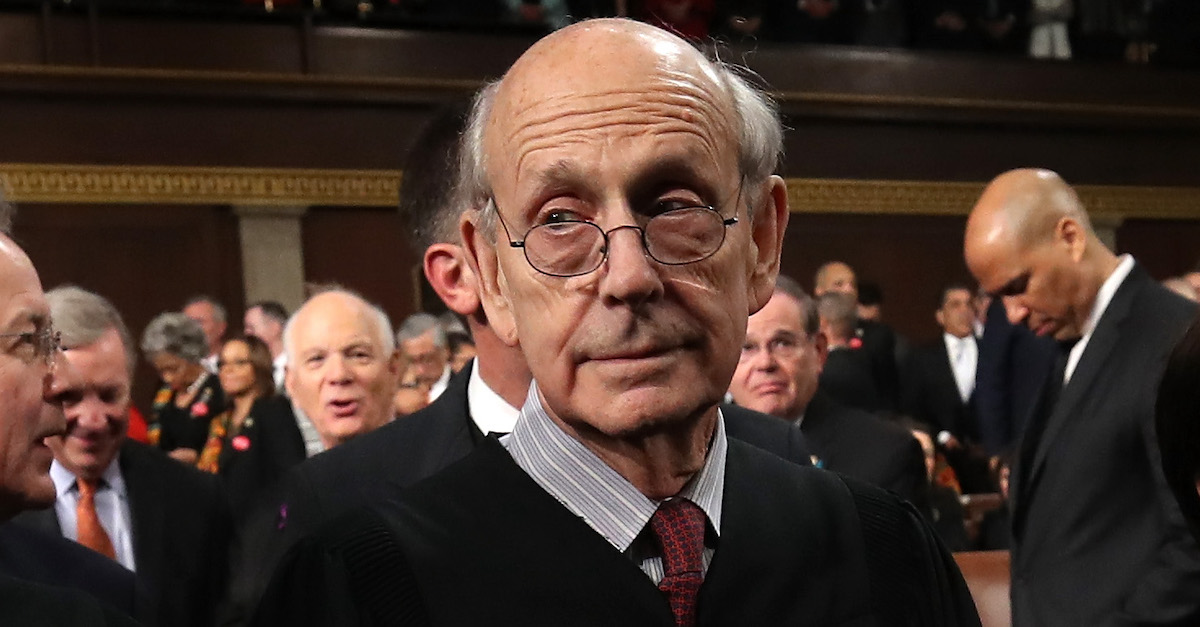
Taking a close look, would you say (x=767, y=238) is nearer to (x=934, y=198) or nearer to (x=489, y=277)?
(x=489, y=277)

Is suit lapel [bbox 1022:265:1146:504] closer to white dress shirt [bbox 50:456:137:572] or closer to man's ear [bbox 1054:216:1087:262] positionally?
man's ear [bbox 1054:216:1087:262]

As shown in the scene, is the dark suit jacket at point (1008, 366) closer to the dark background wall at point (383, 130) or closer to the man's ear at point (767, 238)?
the dark background wall at point (383, 130)

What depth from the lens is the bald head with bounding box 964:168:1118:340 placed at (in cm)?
446

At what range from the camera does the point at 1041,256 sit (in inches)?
177

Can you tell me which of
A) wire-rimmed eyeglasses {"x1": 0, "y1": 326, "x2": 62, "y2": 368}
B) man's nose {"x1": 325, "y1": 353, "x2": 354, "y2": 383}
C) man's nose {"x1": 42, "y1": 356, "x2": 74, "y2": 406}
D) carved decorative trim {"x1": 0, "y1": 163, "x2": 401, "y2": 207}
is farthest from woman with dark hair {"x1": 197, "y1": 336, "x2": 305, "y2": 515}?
carved decorative trim {"x1": 0, "y1": 163, "x2": 401, "y2": 207}

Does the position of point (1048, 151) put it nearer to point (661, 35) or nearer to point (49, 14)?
point (49, 14)

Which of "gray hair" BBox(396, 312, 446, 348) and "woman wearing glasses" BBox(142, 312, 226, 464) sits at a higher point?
"gray hair" BBox(396, 312, 446, 348)

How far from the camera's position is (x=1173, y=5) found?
1319 centimetres

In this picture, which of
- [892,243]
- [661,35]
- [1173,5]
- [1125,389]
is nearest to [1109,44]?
[1173,5]

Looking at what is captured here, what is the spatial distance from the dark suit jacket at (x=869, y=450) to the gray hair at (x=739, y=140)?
2.60 metres

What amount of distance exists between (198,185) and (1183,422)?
28.3 feet

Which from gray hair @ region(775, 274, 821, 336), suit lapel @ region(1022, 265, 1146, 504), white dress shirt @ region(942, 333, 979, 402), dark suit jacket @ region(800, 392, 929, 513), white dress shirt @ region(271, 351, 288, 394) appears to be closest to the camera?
suit lapel @ region(1022, 265, 1146, 504)

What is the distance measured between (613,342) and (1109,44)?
12.1 meters

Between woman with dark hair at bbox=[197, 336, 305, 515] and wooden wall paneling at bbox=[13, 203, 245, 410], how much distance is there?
10.1ft
